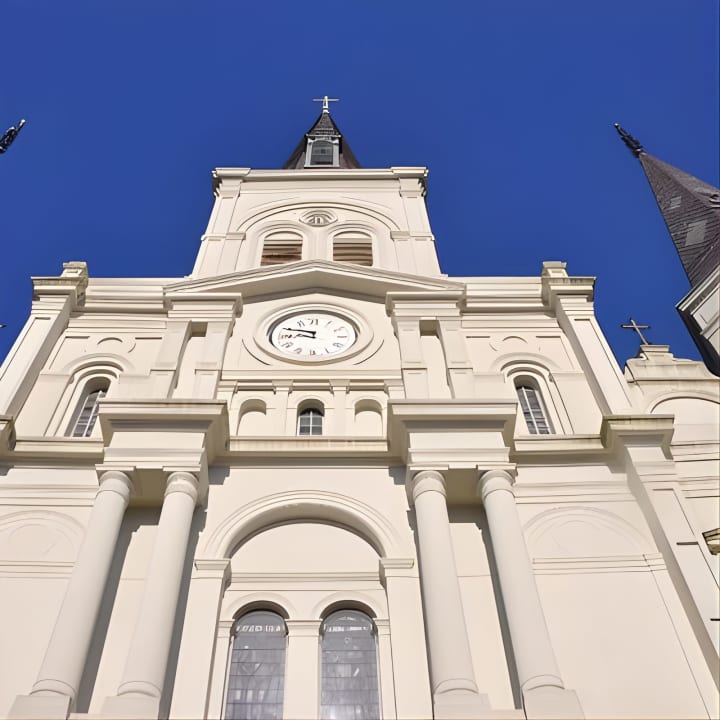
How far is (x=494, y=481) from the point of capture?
44.3 feet

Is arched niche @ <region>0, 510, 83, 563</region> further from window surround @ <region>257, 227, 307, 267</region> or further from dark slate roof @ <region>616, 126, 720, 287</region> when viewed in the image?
dark slate roof @ <region>616, 126, 720, 287</region>

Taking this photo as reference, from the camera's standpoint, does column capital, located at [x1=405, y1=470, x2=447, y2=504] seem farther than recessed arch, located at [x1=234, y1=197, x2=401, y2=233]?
No

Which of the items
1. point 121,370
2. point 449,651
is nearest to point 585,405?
point 449,651

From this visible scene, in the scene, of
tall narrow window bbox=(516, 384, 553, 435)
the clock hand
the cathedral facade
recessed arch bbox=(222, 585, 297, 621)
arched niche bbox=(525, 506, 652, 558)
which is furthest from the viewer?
the clock hand

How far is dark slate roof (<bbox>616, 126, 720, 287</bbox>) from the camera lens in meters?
23.4

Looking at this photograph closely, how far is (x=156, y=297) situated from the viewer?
19.4 meters

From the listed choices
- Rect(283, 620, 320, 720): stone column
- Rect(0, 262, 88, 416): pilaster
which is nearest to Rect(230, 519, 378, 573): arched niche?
Rect(283, 620, 320, 720): stone column

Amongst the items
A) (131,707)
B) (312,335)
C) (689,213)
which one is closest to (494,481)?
(131,707)

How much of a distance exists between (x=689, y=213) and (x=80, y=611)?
2184cm

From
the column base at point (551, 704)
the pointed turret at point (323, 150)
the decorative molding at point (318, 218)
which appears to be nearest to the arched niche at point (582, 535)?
the column base at point (551, 704)

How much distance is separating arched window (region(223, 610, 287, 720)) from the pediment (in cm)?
787

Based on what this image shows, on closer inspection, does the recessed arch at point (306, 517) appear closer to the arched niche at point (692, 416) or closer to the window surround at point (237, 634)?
the window surround at point (237, 634)

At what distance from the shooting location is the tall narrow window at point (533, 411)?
16281 millimetres

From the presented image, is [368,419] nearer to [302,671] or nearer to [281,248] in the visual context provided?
[302,671]
